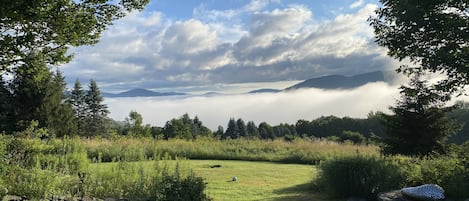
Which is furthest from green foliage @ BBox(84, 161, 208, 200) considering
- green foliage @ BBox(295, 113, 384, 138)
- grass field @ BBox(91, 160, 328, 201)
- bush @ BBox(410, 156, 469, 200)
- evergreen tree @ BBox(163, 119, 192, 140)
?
green foliage @ BBox(295, 113, 384, 138)

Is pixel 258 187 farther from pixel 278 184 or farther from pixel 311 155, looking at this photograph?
pixel 311 155

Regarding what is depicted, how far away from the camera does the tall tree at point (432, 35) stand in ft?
28.0

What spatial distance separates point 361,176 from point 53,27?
5.42 metres

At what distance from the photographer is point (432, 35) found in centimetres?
886

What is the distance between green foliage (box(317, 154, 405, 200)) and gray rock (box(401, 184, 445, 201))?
72 centimetres

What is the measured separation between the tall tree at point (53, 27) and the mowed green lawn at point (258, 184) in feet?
11.1

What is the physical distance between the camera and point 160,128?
56844 millimetres

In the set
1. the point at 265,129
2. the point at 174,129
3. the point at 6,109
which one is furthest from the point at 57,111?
the point at 265,129

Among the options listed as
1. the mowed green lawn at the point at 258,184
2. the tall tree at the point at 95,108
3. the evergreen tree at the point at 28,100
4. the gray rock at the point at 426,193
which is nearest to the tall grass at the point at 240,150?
the mowed green lawn at the point at 258,184

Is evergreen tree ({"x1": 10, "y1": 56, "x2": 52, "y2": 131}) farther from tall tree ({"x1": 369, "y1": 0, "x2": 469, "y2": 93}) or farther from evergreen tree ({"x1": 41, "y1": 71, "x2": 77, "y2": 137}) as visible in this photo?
tall tree ({"x1": 369, "y1": 0, "x2": 469, "y2": 93})

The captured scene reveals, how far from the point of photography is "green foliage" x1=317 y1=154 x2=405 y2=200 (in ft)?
23.5

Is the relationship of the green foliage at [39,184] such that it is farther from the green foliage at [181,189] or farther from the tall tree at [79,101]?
the tall tree at [79,101]

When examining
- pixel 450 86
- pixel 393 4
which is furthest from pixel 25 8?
pixel 450 86

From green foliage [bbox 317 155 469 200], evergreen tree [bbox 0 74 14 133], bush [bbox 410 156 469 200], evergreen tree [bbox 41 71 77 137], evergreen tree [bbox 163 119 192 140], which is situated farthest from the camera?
evergreen tree [bbox 163 119 192 140]
